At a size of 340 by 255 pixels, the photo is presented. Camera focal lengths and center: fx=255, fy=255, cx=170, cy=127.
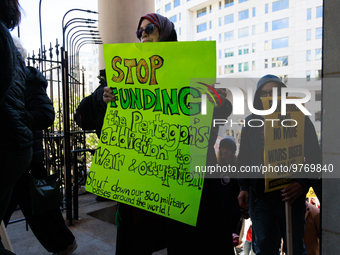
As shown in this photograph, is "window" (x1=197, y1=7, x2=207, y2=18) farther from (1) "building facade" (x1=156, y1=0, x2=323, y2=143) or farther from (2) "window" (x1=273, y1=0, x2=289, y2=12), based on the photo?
(2) "window" (x1=273, y1=0, x2=289, y2=12)

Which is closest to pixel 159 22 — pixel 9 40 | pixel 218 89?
pixel 218 89

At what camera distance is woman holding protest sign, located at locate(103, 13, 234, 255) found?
1.41 meters

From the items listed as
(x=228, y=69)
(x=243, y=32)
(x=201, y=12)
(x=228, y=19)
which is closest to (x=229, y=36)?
(x=243, y=32)

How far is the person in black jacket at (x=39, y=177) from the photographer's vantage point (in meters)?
2.07

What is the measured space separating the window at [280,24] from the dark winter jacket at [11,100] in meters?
53.6

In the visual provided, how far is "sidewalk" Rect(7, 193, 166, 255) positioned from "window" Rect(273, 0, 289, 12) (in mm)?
55027

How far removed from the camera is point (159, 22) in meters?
1.57

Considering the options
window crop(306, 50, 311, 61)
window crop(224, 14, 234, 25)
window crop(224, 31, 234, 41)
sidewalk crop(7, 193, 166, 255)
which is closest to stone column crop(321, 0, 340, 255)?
sidewalk crop(7, 193, 166, 255)

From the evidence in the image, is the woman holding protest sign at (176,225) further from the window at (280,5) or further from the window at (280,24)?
the window at (280,5)

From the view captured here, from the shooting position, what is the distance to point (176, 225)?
1443 mm

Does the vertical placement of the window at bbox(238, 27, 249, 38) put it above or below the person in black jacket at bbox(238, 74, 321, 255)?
above

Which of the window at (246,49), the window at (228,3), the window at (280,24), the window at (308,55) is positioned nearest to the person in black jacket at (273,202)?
the window at (308,55)

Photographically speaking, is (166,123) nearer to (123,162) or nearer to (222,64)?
(123,162)

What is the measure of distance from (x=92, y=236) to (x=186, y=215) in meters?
2.00
